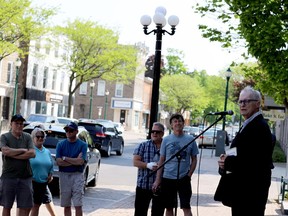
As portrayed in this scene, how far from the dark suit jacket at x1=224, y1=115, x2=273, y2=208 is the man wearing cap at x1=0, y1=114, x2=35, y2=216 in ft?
10.4

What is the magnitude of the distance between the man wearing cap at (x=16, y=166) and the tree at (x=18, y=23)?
27126mm

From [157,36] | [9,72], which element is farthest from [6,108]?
[157,36]

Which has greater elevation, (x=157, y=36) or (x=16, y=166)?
(x=157, y=36)

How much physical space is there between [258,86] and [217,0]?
264cm

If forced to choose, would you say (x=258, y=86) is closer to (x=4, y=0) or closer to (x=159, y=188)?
(x=159, y=188)

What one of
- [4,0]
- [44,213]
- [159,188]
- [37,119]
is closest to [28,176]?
[159,188]

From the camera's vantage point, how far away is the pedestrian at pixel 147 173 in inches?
317

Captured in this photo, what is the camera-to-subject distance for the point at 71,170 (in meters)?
8.82

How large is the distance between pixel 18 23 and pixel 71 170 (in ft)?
94.6

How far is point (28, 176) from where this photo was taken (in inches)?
309

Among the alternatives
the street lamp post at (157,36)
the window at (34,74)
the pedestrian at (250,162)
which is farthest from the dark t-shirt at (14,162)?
the window at (34,74)

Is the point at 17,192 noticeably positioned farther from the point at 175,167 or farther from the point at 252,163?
the point at 252,163

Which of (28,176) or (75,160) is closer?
(28,176)

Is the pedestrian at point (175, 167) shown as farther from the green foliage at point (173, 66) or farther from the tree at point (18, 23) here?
the green foliage at point (173, 66)
